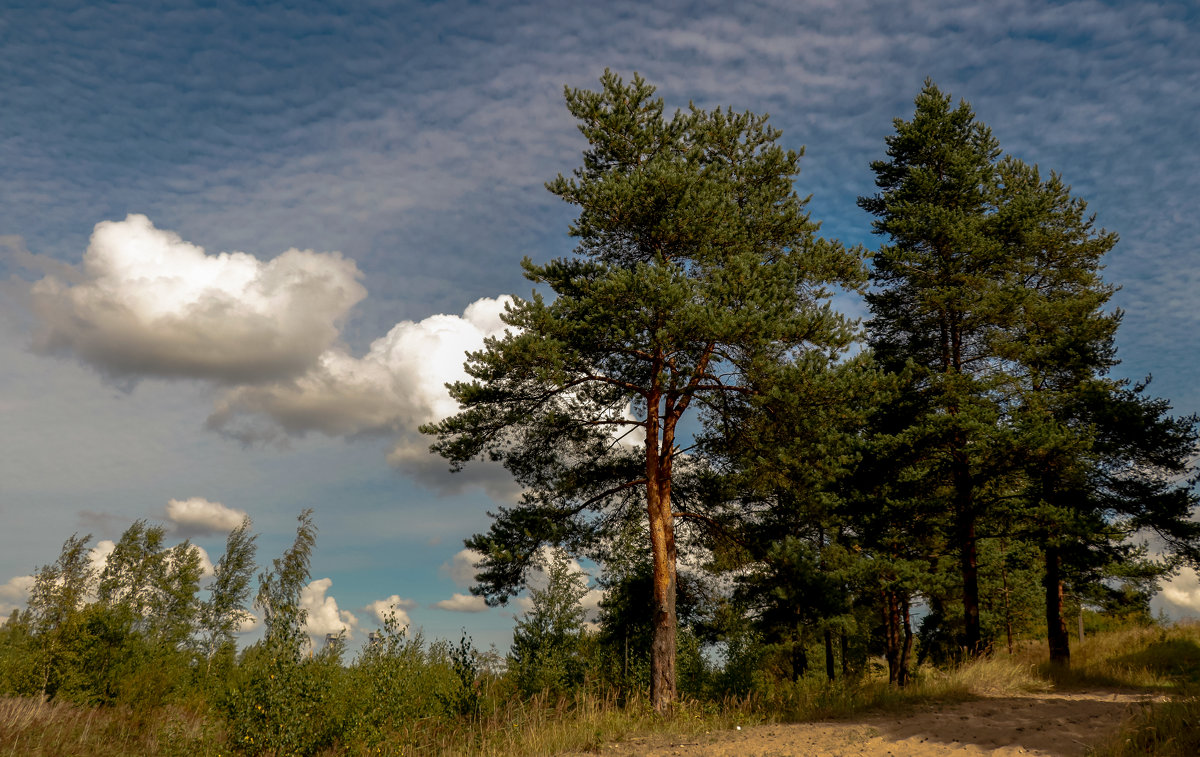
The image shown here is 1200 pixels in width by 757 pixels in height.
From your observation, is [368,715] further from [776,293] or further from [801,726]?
[776,293]

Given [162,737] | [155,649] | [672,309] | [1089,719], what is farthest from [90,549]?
[1089,719]

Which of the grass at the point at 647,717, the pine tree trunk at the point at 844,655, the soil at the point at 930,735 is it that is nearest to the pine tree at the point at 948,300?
the grass at the point at 647,717

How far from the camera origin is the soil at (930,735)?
937 cm

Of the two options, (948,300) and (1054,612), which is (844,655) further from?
(948,300)

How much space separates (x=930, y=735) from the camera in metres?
10.3

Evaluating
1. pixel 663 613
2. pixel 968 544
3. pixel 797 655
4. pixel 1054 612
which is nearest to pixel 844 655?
pixel 797 655

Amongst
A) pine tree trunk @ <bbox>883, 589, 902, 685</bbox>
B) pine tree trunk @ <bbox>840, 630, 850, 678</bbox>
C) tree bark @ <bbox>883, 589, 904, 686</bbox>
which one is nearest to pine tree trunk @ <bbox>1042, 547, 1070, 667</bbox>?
tree bark @ <bbox>883, 589, 904, 686</bbox>

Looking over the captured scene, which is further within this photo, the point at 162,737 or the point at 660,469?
the point at 660,469

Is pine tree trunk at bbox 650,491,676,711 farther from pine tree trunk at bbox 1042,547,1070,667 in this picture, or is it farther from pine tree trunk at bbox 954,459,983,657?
pine tree trunk at bbox 1042,547,1070,667

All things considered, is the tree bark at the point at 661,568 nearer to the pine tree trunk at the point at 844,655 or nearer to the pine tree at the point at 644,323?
the pine tree at the point at 644,323

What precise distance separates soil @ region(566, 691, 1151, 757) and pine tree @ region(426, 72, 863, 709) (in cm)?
304

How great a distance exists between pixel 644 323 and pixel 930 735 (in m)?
8.14

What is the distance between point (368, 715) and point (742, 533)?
28.6 feet

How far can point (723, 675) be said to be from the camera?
16359 mm
